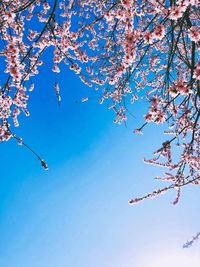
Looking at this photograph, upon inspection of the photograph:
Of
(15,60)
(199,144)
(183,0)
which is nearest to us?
(183,0)

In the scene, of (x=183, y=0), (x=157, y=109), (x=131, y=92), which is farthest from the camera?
(x=131, y=92)

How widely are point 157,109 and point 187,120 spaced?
4.94 feet

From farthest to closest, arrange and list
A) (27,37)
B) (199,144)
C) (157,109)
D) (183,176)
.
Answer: (27,37) → (199,144) → (183,176) → (157,109)

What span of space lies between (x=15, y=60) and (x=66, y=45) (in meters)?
1.57

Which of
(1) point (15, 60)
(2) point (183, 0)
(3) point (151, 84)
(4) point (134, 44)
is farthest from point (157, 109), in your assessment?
(3) point (151, 84)

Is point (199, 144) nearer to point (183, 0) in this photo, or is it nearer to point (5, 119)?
point (183, 0)

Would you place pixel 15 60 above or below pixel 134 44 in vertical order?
above

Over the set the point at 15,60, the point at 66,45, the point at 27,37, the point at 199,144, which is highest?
the point at 27,37

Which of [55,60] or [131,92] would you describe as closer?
[55,60]

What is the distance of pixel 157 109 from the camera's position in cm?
430

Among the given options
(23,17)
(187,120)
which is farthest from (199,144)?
(23,17)

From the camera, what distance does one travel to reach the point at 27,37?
6.70m

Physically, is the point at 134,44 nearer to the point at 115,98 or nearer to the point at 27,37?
the point at 27,37

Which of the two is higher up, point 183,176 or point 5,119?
point 5,119
